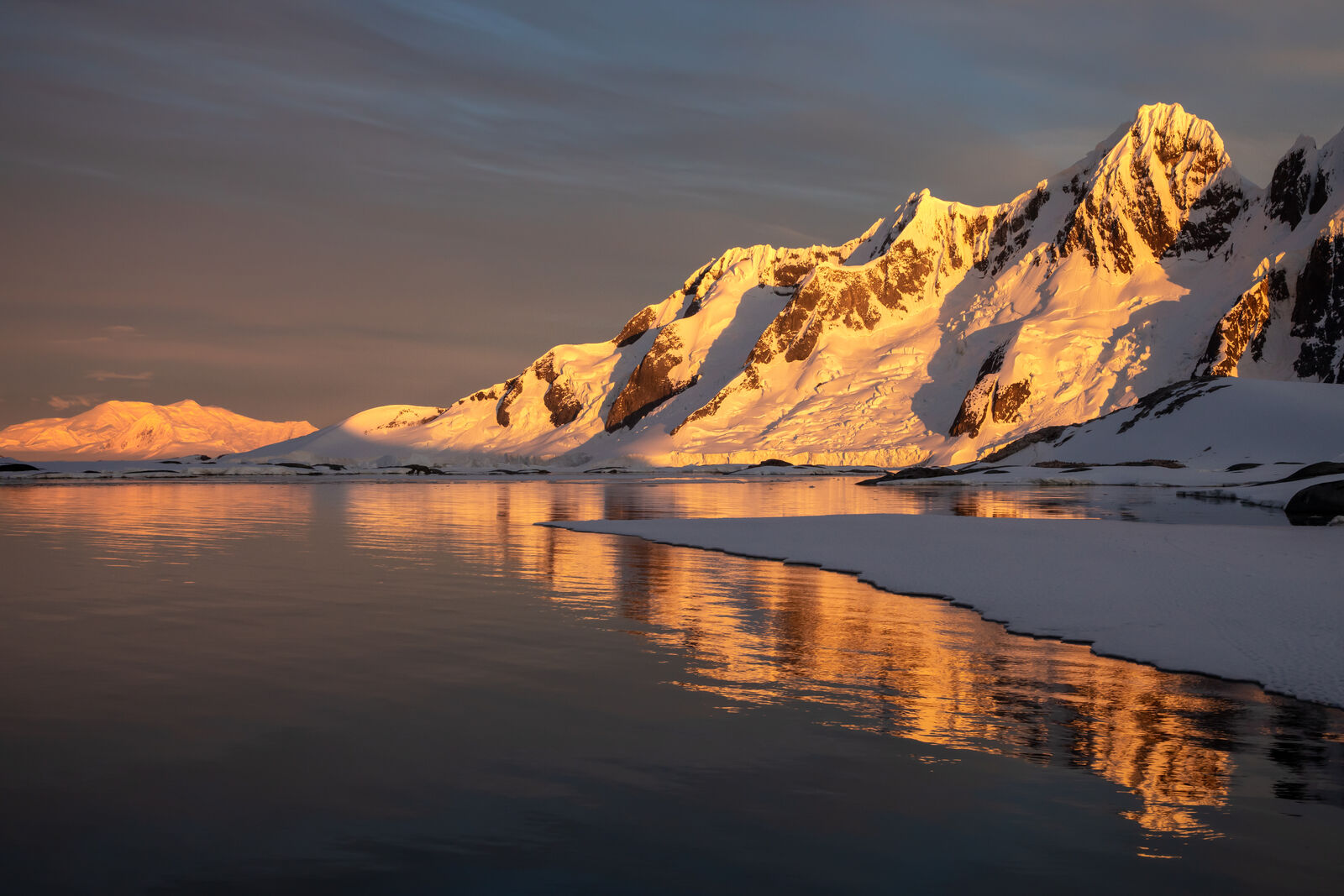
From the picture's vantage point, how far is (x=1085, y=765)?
29.0 feet

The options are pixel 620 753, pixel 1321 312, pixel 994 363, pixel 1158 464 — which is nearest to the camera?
pixel 620 753

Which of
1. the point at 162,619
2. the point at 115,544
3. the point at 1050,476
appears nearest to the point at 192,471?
the point at 1050,476

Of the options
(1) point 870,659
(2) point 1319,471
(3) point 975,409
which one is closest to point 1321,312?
(3) point 975,409

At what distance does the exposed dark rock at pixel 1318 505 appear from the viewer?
3388 cm

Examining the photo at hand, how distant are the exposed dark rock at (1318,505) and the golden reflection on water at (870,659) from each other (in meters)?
20.4

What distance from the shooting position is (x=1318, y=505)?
3441cm

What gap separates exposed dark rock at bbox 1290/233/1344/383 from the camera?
12750 cm

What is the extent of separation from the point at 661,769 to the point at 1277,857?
4.46 metres

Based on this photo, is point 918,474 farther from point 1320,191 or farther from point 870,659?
point 1320,191

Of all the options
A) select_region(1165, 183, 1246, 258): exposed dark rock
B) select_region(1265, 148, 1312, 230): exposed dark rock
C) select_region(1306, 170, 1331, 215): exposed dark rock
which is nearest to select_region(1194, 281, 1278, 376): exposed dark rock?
select_region(1306, 170, 1331, 215): exposed dark rock

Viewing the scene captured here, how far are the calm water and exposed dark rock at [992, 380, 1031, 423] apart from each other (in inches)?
5462

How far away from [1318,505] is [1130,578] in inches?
766

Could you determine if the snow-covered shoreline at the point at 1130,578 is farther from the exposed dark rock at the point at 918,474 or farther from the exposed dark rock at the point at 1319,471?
the exposed dark rock at the point at 918,474

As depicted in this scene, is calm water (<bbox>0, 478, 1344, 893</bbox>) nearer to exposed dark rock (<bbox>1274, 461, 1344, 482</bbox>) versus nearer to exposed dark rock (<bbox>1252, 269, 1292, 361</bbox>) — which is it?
exposed dark rock (<bbox>1274, 461, 1344, 482</bbox>)
